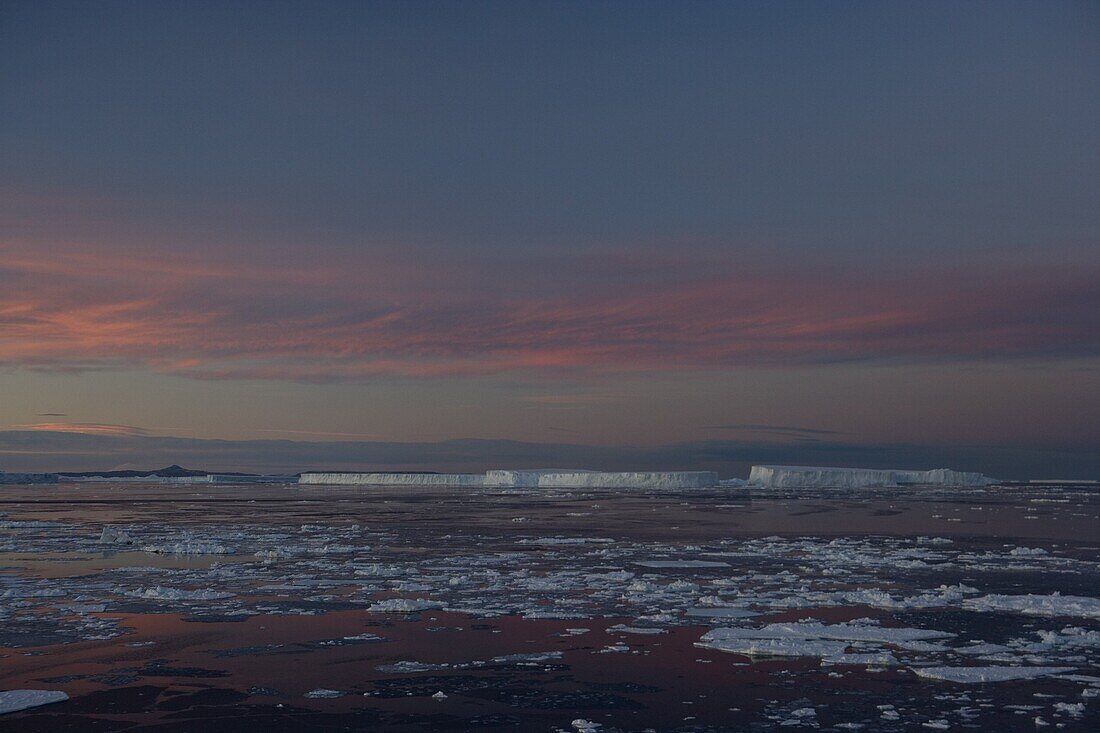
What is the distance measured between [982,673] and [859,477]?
8286cm

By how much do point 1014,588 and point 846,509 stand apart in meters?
26.4

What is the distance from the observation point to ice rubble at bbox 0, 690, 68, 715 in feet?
24.7

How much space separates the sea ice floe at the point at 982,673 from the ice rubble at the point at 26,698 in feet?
25.9

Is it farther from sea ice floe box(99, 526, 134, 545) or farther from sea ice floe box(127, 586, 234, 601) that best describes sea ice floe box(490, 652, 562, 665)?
sea ice floe box(99, 526, 134, 545)

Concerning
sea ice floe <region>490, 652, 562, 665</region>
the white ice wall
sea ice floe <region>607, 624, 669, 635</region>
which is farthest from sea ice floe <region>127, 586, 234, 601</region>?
the white ice wall

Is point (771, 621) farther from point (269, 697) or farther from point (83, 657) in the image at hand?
point (83, 657)

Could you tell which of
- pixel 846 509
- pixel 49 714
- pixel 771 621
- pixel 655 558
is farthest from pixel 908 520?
pixel 49 714

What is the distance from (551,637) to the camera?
10531 millimetres

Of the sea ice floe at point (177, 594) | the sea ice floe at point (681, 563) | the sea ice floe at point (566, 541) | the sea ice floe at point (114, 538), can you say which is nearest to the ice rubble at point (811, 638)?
the sea ice floe at point (681, 563)

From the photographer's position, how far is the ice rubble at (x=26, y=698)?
7535mm

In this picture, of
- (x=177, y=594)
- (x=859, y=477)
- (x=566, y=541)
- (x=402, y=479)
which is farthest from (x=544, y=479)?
(x=177, y=594)

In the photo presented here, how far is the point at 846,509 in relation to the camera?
130ft

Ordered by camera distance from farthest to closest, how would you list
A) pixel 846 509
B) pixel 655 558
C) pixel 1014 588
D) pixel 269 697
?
pixel 846 509 → pixel 655 558 → pixel 1014 588 → pixel 269 697

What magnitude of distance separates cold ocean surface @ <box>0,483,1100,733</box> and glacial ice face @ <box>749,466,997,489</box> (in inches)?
2473
